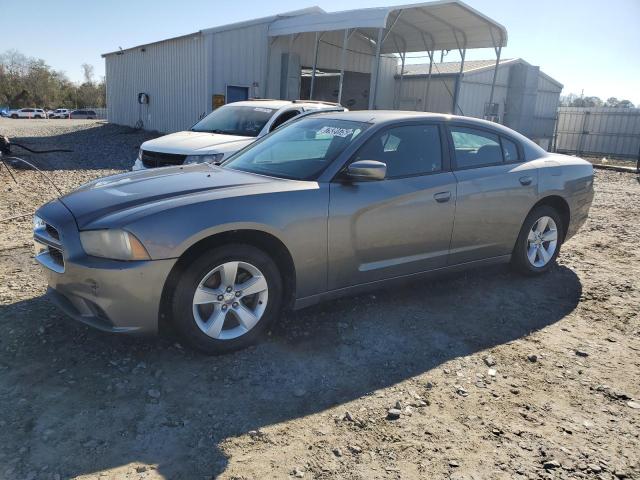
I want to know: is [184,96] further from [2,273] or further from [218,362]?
[218,362]

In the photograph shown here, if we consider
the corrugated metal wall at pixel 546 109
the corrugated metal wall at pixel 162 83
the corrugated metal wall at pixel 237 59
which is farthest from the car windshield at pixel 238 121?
the corrugated metal wall at pixel 546 109

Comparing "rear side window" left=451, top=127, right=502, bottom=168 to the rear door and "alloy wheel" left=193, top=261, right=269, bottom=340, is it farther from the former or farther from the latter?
"alloy wheel" left=193, top=261, right=269, bottom=340

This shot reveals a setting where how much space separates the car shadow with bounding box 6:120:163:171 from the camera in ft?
41.1

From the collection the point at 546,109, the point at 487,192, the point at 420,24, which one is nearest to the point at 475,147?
the point at 487,192

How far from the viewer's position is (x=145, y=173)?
4.15 m

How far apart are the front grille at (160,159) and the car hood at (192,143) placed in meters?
0.06

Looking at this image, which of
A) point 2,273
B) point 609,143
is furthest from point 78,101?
point 2,273

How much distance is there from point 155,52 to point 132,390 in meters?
21.8

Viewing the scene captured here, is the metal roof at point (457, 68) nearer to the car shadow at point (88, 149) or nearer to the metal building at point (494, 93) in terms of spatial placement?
the metal building at point (494, 93)

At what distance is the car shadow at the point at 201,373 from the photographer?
2.52 meters

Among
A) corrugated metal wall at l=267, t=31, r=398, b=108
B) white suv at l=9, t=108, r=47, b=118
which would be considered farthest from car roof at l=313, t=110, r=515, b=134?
white suv at l=9, t=108, r=47, b=118

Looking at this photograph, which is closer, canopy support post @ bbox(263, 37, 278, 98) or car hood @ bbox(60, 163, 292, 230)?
car hood @ bbox(60, 163, 292, 230)

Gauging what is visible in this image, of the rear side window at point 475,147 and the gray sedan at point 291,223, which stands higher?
the rear side window at point 475,147

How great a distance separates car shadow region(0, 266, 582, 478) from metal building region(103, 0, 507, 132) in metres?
11.6
